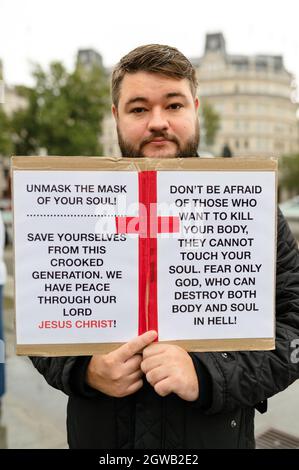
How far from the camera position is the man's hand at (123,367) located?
1236 millimetres

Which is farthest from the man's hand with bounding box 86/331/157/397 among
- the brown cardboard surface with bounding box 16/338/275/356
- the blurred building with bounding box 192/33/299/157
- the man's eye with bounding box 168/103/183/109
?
the blurred building with bounding box 192/33/299/157

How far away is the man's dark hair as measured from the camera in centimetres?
140

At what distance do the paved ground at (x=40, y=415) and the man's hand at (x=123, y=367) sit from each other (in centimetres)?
213

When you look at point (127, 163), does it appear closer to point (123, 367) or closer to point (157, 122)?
point (157, 122)

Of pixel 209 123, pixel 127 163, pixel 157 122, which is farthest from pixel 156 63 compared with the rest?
pixel 209 123

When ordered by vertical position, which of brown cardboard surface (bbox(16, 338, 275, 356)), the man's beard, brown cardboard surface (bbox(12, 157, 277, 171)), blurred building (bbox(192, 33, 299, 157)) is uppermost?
blurred building (bbox(192, 33, 299, 157))

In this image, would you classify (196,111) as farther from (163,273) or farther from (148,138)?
(163,273)

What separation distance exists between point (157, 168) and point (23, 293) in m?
0.47

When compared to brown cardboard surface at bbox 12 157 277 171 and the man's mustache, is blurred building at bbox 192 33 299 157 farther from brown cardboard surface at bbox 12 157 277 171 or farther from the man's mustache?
brown cardboard surface at bbox 12 157 277 171

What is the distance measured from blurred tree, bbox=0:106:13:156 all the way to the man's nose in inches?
1161

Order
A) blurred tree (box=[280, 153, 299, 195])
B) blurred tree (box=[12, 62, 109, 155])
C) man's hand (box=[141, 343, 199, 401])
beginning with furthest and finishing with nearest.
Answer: blurred tree (box=[280, 153, 299, 195]) < blurred tree (box=[12, 62, 109, 155]) < man's hand (box=[141, 343, 199, 401])

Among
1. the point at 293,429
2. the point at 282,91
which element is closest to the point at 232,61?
the point at 282,91

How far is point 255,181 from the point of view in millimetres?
1284

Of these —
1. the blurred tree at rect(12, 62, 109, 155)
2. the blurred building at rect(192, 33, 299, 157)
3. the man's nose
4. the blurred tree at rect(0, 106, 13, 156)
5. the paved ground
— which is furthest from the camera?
the blurred building at rect(192, 33, 299, 157)
